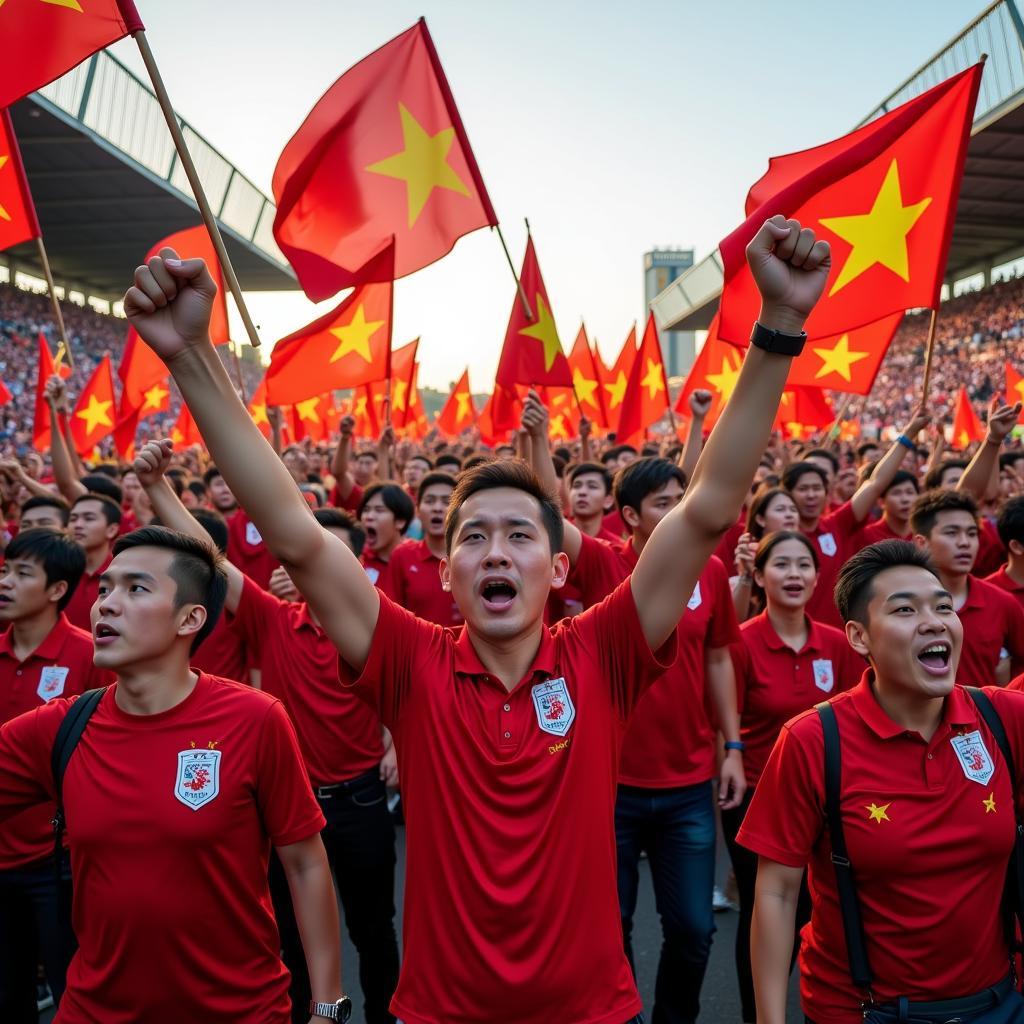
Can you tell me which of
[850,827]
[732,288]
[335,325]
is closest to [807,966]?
[850,827]

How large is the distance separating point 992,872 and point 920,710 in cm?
38

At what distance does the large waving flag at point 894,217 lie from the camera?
163 inches

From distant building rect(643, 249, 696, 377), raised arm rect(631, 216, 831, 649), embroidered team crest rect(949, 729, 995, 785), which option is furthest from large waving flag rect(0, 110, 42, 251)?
distant building rect(643, 249, 696, 377)

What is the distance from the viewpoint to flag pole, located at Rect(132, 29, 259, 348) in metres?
2.28

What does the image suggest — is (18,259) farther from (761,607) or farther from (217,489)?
(761,607)

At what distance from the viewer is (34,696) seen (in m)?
3.02

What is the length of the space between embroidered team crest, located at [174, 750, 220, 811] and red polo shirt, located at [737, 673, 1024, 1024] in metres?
1.23

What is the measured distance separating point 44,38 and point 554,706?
3.11 meters

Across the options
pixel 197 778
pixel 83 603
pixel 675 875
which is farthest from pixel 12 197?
pixel 675 875

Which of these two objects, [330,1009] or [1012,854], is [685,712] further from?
[330,1009]

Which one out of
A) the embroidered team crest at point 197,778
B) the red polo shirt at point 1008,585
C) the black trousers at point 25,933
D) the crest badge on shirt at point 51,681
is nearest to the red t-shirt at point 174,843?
the embroidered team crest at point 197,778

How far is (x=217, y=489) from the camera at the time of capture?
6.96 metres

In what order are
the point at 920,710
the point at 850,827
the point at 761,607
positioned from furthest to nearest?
the point at 761,607 < the point at 920,710 < the point at 850,827

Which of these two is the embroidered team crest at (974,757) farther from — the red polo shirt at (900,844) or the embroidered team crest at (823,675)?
the embroidered team crest at (823,675)
